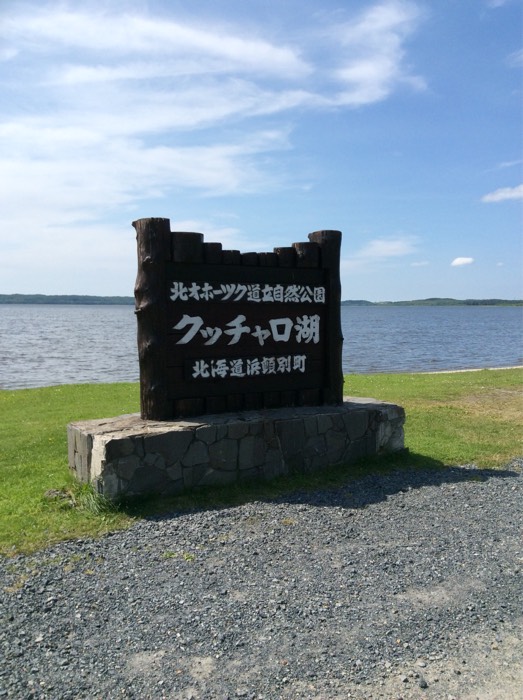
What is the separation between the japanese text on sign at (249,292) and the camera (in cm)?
716

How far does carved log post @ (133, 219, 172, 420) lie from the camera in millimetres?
6938

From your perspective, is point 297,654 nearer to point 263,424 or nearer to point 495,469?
point 263,424

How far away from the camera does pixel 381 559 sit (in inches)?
200

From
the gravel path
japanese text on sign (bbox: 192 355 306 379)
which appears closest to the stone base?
japanese text on sign (bbox: 192 355 306 379)

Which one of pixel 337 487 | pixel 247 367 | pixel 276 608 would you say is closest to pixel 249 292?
pixel 247 367

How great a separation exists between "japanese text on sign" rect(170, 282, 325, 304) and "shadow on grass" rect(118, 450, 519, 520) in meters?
2.25

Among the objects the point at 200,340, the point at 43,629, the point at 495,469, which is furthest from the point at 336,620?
the point at 495,469

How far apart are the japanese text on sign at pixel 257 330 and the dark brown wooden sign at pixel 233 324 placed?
0.5 inches

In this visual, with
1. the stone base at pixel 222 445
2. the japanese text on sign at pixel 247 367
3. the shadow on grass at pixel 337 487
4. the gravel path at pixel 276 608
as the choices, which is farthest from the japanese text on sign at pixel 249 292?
the gravel path at pixel 276 608

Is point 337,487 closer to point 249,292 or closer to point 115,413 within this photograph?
point 249,292

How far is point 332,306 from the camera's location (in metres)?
8.35

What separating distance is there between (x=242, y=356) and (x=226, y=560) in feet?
10.2

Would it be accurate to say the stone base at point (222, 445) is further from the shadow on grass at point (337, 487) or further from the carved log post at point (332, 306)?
the carved log post at point (332, 306)

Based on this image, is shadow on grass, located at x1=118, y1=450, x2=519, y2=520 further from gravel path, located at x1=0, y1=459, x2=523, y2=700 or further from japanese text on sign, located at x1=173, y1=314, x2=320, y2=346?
japanese text on sign, located at x1=173, y1=314, x2=320, y2=346
